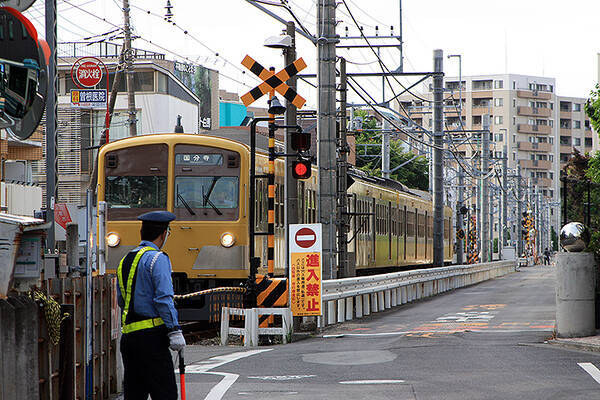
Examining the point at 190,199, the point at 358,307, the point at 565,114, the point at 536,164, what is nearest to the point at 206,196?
the point at 190,199

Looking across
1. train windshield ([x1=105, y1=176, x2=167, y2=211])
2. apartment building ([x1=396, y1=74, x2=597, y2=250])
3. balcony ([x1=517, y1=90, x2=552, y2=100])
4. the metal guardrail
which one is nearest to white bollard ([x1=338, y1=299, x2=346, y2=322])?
the metal guardrail

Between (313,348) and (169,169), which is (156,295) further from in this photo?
(169,169)

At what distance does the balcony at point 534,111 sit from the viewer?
448 feet

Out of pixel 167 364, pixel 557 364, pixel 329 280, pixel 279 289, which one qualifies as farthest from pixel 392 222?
pixel 167 364

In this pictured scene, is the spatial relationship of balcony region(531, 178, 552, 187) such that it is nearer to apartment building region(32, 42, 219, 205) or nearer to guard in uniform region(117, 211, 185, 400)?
apartment building region(32, 42, 219, 205)

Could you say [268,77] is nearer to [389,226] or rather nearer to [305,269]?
[305,269]

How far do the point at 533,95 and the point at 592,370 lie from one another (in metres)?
130

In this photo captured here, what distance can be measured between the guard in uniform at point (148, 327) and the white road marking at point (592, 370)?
192 inches

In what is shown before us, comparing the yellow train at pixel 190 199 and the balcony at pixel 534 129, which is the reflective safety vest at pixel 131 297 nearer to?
the yellow train at pixel 190 199

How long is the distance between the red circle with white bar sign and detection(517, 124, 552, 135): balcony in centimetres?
12313

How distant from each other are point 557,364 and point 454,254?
39.1m

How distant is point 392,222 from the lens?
35219 millimetres

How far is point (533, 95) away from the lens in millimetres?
137375

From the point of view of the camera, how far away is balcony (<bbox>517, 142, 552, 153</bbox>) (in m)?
137
